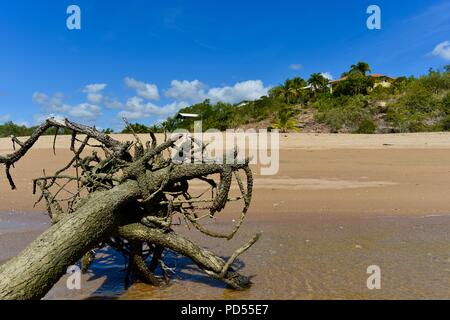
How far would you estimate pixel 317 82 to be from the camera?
6322cm

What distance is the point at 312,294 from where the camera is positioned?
466 cm

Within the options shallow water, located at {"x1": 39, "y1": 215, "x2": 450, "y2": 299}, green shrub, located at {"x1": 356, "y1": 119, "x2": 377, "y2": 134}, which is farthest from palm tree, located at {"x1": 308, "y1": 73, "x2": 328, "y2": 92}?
shallow water, located at {"x1": 39, "y1": 215, "x2": 450, "y2": 299}

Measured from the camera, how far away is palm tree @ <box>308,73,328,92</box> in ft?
207

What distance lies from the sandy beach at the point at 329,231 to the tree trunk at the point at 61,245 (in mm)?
1039

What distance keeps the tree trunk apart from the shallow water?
103 centimetres

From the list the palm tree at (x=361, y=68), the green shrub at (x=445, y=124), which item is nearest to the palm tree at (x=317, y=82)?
the palm tree at (x=361, y=68)

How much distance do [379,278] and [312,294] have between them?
2.97 feet

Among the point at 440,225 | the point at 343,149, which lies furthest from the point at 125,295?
the point at 343,149

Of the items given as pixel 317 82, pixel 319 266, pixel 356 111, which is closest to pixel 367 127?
pixel 356 111

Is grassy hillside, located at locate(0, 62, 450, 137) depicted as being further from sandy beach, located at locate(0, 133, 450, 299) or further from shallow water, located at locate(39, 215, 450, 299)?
shallow water, located at locate(39, 215, 450, 299)

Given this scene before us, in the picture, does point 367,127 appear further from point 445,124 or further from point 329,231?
point 329,231

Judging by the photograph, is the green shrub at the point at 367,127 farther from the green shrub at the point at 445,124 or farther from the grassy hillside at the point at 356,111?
the green shrub at the point at 445,124

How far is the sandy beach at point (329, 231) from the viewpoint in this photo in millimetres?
4918

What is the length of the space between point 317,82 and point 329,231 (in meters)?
57.9
